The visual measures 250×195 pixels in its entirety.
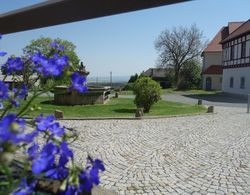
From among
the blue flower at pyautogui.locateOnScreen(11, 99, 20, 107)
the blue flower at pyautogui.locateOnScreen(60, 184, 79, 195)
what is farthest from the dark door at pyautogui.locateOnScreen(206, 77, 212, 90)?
the blue flower at pyautogui.locateOnScreen(60, 184, 79, 195)

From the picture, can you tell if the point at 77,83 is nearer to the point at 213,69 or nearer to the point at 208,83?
the point at 213,69

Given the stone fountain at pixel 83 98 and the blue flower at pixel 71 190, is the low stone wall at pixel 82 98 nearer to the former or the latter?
the stone fountain at pixel 83 98

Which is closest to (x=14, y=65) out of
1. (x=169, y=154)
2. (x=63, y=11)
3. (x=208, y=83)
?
(x=63, y=11)

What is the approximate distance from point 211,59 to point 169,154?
4495 centimetres

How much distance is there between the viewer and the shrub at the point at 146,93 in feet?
49.6

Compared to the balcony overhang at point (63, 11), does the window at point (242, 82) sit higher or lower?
lower

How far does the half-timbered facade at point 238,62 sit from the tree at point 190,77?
14.1 meters

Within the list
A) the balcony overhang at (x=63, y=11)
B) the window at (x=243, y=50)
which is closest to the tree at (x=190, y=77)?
the window at (x=243, y=50)

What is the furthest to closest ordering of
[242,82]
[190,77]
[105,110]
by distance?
[190,77] < [242,82] < [105,110]

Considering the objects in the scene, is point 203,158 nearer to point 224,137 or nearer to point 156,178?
point 156,178

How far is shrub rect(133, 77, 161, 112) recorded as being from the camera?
1513 centimetres

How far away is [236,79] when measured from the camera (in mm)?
33156

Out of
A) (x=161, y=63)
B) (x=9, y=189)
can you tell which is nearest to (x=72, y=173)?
(x=9, y=189)

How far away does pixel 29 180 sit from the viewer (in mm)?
1072
